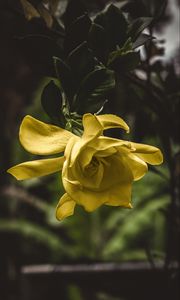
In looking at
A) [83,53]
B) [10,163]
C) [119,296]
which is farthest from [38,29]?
[10,163]

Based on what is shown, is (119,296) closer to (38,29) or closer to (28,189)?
(38,29)

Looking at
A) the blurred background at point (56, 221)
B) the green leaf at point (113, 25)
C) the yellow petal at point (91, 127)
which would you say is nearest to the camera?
the yellow petal at point (91, 127)

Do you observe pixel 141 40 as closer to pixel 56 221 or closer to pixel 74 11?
pixel 74 11

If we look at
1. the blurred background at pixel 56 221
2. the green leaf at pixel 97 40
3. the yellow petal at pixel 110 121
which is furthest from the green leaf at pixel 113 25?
the blurred background at pixel 56 221

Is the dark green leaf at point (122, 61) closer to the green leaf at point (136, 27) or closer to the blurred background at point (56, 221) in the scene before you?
the green leaf at point (136, 27)

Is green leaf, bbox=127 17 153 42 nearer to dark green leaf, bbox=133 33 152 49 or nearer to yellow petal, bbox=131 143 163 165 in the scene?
dark green leaf, bbox=133 33 152 49

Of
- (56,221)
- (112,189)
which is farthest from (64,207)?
(56,221)

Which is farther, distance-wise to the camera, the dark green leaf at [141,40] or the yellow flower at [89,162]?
the dark green leaf at [141,40]
